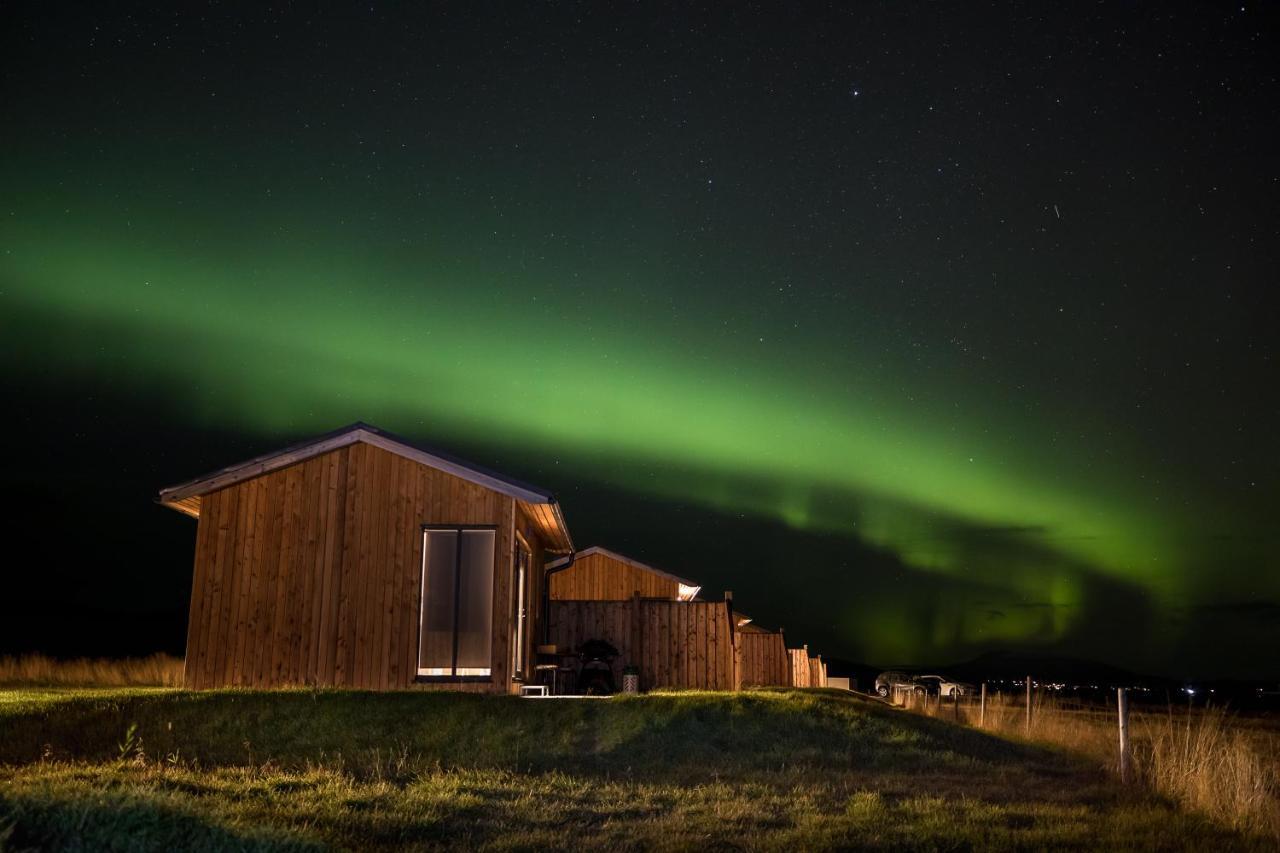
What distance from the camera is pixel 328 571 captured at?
14797mm

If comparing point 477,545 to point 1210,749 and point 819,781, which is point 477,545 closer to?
point 819,781

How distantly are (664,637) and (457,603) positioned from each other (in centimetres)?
606

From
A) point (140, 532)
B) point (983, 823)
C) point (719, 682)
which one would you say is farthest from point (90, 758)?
point (140, 532)

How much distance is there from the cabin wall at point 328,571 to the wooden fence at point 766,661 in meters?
14.7

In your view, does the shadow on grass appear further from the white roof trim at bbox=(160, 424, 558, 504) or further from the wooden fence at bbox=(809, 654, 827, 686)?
the wooden fence at bbox=(809, 654, 827, 686)

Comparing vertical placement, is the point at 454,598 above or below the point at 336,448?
below

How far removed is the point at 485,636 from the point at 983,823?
9.12 metres

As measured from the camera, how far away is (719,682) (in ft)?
66.3

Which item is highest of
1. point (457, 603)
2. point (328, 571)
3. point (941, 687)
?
point (328, 571)

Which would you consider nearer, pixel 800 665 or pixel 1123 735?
pixel 1123 735

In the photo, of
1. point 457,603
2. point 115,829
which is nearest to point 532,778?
point 115,829

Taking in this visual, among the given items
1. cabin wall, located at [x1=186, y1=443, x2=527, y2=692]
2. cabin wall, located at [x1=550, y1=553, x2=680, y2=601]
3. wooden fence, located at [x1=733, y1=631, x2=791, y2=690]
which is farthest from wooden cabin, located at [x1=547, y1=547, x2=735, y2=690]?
cabin wall, located at [x1=550, y1=553, x2=680, y2=601]

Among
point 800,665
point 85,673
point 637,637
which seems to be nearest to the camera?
point 85,673

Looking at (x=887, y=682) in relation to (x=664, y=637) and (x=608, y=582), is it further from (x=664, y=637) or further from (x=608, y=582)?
(x=664, y=637)
